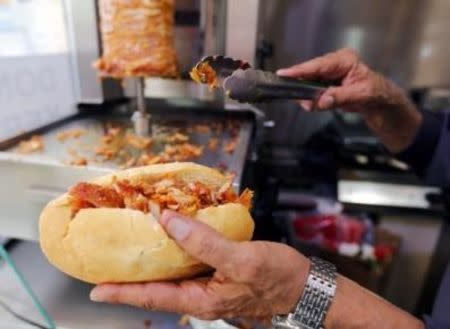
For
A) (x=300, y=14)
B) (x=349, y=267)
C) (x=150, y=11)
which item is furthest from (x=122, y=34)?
(x=349, y=267)

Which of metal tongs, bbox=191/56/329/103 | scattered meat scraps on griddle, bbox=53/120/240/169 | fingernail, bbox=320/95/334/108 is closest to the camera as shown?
metal tongs, bbox=191/56/329/103

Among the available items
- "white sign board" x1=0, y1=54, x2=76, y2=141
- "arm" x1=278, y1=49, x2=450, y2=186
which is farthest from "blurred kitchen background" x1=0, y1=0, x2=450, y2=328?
"arm" x1=278, y1=49, x2=450, y2=186

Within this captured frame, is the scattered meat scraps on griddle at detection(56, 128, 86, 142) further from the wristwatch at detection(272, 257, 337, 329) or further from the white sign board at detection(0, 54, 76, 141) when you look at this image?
the wristwatch at detection(272, 257, 337, 329)

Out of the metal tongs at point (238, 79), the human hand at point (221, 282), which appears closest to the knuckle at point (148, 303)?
the human hand at point (221, 282)

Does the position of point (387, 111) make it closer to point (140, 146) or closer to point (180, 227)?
point (140, 146)

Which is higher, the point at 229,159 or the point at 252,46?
the point at 252,46

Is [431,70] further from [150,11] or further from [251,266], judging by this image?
[251,266]

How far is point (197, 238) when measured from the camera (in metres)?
0.32

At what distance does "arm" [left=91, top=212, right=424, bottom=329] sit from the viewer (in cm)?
33

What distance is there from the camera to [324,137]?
1379mm

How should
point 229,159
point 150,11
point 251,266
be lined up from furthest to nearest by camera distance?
point 150,11
point 229,159
point 251,266

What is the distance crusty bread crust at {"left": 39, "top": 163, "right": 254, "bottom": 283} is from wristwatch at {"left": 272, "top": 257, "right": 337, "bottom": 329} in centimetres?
9

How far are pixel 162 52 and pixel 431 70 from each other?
124 centimetres

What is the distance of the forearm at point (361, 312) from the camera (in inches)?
15.8
